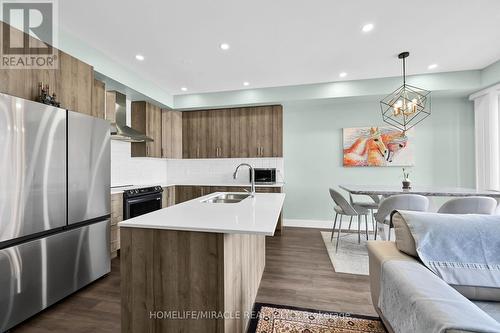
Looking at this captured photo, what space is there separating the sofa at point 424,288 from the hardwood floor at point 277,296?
0.64m

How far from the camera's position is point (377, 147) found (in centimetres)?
421

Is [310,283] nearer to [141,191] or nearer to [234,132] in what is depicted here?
[141,191]

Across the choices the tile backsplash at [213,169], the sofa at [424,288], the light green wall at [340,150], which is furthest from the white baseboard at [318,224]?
the sofa at [424,288]

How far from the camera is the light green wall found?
4.01 m

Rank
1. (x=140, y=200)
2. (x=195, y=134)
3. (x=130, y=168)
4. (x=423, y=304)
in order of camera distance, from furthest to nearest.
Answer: (x=195, y=134) → (x=130, y=168) → (x=140, y=200) → (x=423, y=304)

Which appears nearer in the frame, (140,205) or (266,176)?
(140,205)

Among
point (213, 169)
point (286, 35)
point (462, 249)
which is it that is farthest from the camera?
point (213, 169)

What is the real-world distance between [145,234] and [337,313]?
1634 mm

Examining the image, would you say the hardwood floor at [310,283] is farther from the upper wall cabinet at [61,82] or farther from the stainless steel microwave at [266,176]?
the upper wall cabinet at [61,82]

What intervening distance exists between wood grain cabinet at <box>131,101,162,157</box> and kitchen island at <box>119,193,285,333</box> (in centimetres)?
287

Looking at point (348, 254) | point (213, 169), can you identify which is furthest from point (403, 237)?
point (213, 169)

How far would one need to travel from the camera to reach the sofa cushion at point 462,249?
1.23 m

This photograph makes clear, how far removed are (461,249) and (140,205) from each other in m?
3.48

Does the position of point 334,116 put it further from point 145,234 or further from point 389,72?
point 145,234
